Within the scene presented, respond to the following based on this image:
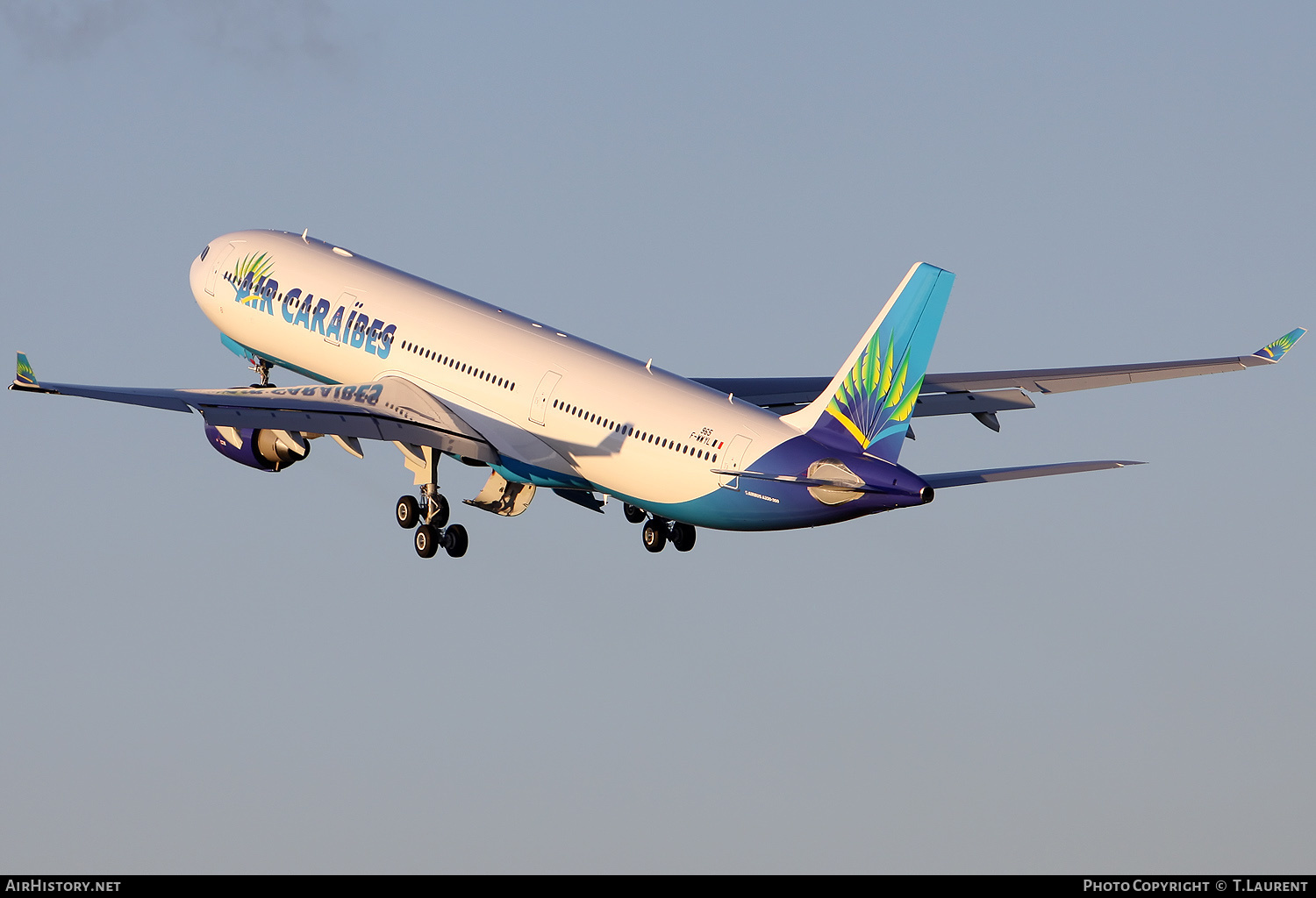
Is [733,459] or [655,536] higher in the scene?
[655,536]

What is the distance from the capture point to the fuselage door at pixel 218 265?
62.4 meters

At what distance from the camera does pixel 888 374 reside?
45.0 m

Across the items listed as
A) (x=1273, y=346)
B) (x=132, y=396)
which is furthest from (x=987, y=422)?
(x=132, y=396)

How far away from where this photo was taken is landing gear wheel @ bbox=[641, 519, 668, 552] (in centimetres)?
5531

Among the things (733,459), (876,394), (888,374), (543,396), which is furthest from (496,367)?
(888,374)

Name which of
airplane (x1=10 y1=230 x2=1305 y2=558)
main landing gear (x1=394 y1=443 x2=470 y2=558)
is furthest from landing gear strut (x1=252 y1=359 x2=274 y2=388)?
main landing gear (x1=394 y1=443 x2=470 y2=558)

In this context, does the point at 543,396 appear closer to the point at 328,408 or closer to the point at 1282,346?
the point at 328,408

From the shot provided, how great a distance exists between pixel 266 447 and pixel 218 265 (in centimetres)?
939

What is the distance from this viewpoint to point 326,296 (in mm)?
58219

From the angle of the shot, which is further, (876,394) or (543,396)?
(543,396)

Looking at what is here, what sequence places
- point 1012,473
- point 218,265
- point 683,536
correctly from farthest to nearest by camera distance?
Answer: point 218,265
point 683,536
point 1012,473

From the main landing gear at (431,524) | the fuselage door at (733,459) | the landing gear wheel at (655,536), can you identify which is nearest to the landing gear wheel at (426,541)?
the main landing gear at (431,524)

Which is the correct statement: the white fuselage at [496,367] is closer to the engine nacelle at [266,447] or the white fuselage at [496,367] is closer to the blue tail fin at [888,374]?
the blue tail fin at [888,374]

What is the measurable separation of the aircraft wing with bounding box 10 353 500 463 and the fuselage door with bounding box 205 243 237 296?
833 centimetres
